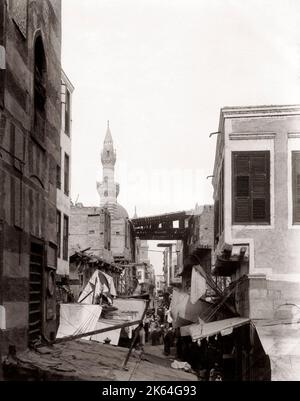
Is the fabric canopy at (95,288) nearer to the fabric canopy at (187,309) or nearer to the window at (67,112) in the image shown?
the fabric canopy at (187,309)

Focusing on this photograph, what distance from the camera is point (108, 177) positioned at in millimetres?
95500

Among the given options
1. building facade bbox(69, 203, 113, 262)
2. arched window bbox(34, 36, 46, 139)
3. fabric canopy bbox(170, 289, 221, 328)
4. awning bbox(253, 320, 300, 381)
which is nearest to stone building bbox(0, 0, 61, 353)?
arched window bbox(34, 36, 46, 139)

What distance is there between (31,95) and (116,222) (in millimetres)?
41895

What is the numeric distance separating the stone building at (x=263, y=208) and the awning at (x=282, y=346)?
242 millimetres

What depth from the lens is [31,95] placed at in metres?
10.3

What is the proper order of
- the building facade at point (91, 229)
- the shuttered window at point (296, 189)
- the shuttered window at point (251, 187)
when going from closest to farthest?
the shuttered window at point (296, 189), the shuttered window at point (251, 187), the building facade at point (91, 229)

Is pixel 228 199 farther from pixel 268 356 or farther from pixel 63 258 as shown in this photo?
pixel 63 258

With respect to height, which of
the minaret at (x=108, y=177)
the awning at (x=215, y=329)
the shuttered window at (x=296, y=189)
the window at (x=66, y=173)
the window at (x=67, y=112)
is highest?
the minaret at (x=108, y=177)

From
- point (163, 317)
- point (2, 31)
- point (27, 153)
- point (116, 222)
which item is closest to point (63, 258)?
point (27, 153)

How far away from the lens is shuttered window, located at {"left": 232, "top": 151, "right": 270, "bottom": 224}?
14.4 m

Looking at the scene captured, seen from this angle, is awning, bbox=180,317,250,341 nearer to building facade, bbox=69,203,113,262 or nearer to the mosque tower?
building facade, bbox=69,203,113,262

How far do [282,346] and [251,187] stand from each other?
159 inches

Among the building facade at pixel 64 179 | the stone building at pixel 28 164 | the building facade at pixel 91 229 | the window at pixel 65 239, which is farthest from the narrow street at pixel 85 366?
the building facade at pixel 91 229

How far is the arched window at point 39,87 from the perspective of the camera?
11.1 meters
